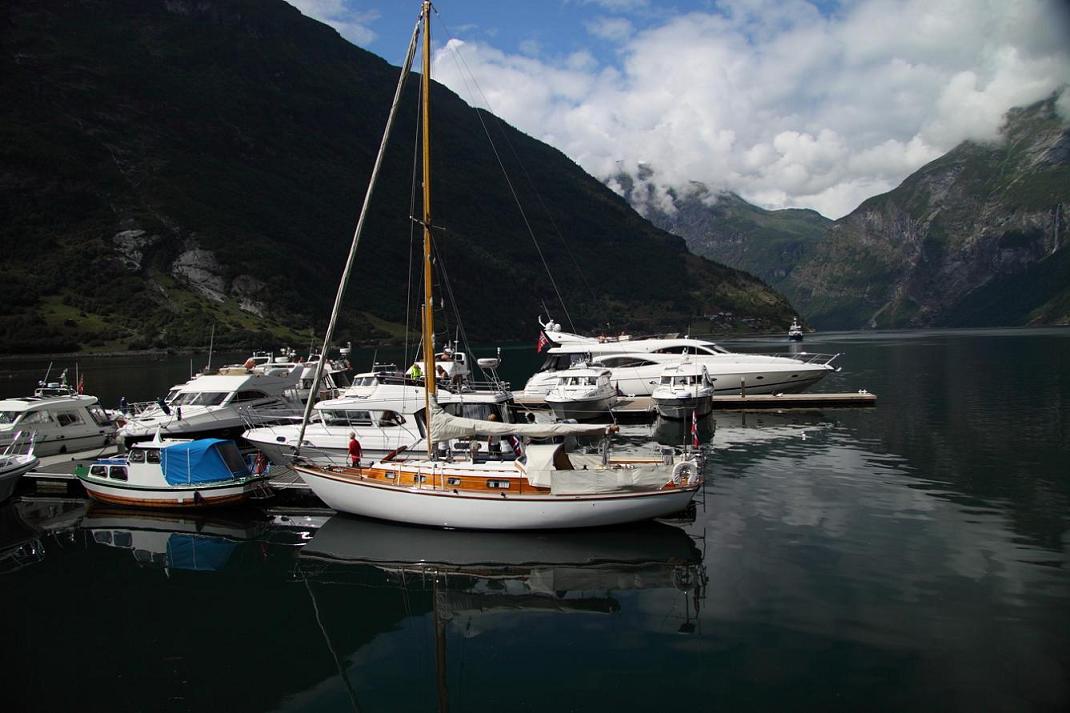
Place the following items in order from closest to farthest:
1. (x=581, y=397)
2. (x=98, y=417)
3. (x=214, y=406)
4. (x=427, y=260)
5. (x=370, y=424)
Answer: (x=427, y=260) → (x=370, y=424) → (x=98, y=417) → (x=214, y=406) → (x=581, y=397)

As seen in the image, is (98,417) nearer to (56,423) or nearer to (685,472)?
(56,423)

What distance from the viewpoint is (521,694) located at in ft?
43.5

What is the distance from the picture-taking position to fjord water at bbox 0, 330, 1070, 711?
13.3 m

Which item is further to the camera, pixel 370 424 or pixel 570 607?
pixel 370 424

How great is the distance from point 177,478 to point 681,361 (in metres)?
41.9

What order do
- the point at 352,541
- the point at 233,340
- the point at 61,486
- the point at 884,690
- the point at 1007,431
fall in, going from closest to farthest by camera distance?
the point at 884,690
the point at 352,541
the point at 61,486
the point at 1007,431
the point at 233,340

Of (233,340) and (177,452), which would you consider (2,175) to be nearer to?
(233,340)

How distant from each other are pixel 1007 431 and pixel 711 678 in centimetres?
3727

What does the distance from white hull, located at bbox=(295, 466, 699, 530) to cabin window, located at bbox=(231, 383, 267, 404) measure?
66.6 feet

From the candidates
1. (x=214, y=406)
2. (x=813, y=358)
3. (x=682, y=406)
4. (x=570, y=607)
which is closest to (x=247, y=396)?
(x=214, y=406)

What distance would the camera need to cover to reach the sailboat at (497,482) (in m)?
21.3

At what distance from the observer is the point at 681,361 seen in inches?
2290

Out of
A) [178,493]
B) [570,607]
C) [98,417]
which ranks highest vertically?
[98,417]

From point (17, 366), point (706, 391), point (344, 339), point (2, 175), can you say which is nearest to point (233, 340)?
point (344, 339)
